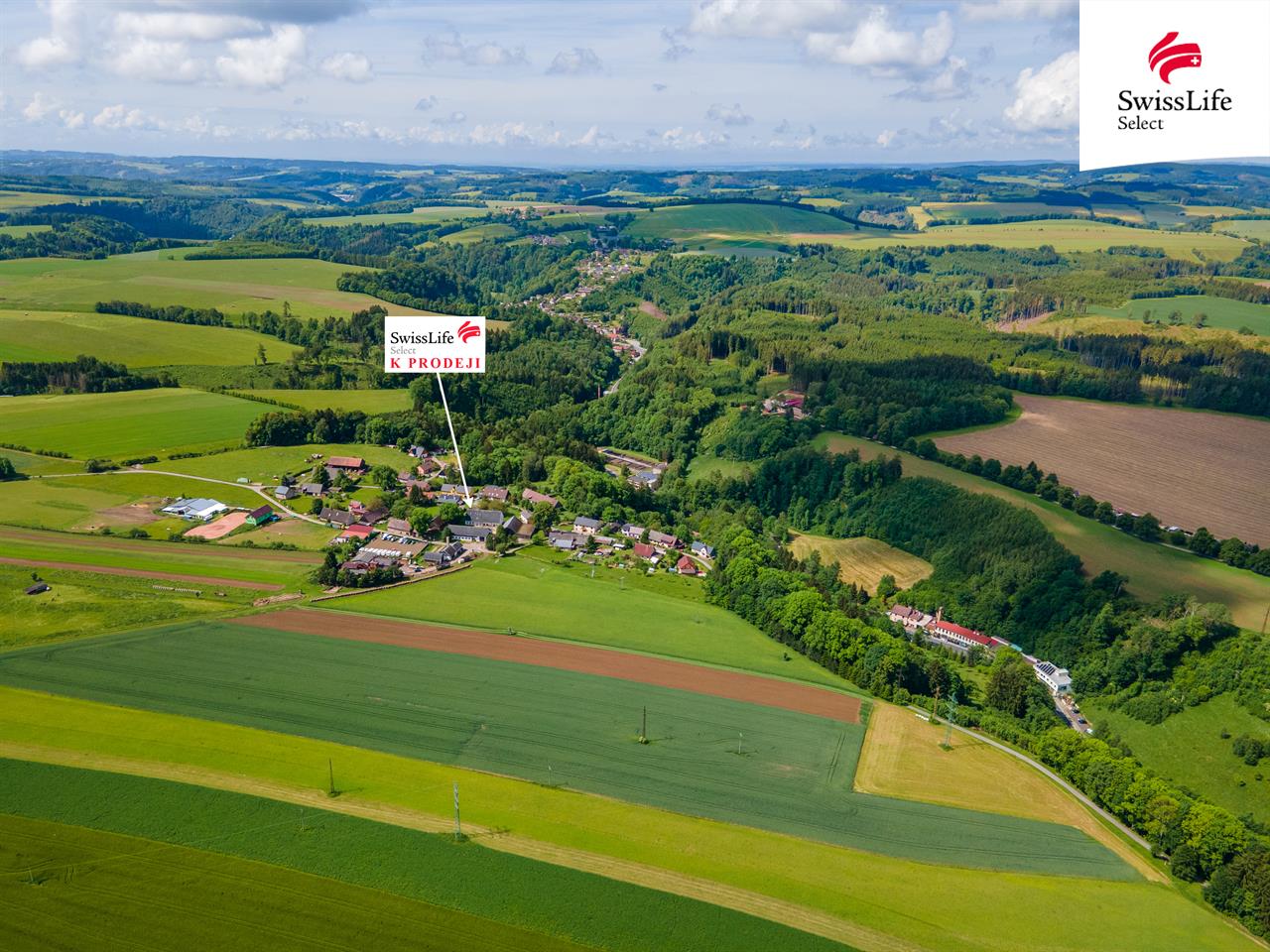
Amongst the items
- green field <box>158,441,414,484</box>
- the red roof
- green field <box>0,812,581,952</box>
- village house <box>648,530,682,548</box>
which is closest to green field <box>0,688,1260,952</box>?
green field <box>0,812,581,952</box>

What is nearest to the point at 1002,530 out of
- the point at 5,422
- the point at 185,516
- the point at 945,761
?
the point at 945,761

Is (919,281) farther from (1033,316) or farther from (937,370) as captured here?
(937,370)

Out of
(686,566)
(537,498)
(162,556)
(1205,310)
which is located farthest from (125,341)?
(1205,310)

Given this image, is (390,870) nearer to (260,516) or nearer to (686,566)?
(686,566)

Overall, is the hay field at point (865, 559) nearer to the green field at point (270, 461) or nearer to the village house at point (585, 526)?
the village house at point (585, 526)

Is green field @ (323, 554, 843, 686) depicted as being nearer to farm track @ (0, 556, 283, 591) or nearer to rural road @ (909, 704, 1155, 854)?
farm track @ (0, 556, 283, 591)
